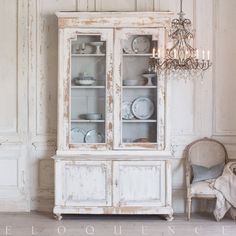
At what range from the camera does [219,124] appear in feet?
19.2

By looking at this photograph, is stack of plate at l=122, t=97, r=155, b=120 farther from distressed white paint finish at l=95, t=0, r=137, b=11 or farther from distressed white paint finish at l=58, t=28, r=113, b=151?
distressed white paint finish at l=95, t=0, r=137, b=11

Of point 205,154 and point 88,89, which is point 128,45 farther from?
point 205,154

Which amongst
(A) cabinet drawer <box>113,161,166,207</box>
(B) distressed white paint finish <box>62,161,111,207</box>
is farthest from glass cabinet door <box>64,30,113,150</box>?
(A) cabinet drawer <box>113,161,166,207</box>

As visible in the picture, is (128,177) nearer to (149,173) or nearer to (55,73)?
(149,173)

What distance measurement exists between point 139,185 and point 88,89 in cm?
119

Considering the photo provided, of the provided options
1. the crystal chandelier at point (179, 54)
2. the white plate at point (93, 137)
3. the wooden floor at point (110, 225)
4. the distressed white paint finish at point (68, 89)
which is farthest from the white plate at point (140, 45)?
the wooden floor at point (110, 225)

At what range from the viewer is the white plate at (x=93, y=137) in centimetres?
555

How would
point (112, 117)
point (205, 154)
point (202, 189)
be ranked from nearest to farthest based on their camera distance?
1. point (202, 189)
2. point (112, 117)
3. point (205, 154)

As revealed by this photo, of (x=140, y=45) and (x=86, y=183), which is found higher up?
(x=140, y=45)

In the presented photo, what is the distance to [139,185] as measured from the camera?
5426 millimetres

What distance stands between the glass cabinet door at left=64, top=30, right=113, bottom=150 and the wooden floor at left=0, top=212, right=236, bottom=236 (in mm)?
819

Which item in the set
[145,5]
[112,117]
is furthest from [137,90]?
[145,5]

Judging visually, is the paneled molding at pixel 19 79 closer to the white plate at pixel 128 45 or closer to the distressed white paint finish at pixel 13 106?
the distressed white paint finish at pixel 13 106

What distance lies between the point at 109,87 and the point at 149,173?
1029mm
